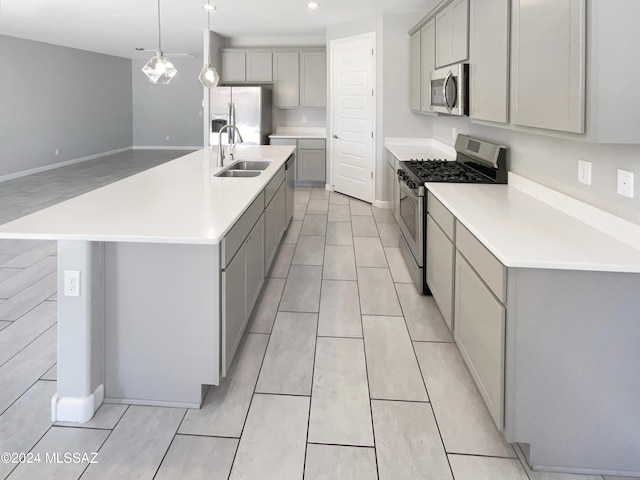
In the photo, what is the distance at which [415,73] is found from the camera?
18.5 feet

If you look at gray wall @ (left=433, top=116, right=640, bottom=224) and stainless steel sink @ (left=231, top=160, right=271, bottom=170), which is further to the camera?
stainless steel sink @ (left=231, top=160, right=271, bottom=170)

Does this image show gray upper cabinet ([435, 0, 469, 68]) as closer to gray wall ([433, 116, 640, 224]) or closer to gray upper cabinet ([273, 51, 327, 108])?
gray wall ([433, 116, 640, 224])

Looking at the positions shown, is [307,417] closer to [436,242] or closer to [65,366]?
[65,366]

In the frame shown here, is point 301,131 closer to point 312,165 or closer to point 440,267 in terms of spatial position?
point 312,165

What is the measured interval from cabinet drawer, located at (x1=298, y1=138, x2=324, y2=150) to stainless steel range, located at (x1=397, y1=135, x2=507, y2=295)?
13.1 ft

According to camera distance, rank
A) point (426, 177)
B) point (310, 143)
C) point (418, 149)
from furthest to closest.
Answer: point (310, 143) → point (418, 149) → point (426, 177)

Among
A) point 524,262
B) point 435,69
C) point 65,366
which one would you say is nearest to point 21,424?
point 65,366

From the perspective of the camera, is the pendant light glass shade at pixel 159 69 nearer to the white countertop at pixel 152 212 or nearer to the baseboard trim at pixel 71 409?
the white countertop at pixel 152 212

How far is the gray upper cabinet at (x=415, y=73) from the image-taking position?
212 inches

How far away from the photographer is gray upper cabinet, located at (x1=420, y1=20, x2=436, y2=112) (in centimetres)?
452

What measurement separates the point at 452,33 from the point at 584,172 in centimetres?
197

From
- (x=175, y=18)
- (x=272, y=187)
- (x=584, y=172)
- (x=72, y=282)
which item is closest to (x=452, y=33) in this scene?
(x=272, y=187)

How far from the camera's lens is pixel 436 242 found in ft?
9.91

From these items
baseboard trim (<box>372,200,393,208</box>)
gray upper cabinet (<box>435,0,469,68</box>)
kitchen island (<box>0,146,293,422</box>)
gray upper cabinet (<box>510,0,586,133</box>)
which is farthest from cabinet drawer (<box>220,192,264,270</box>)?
baseboard trim (<box>372,200,393,208</box>)
